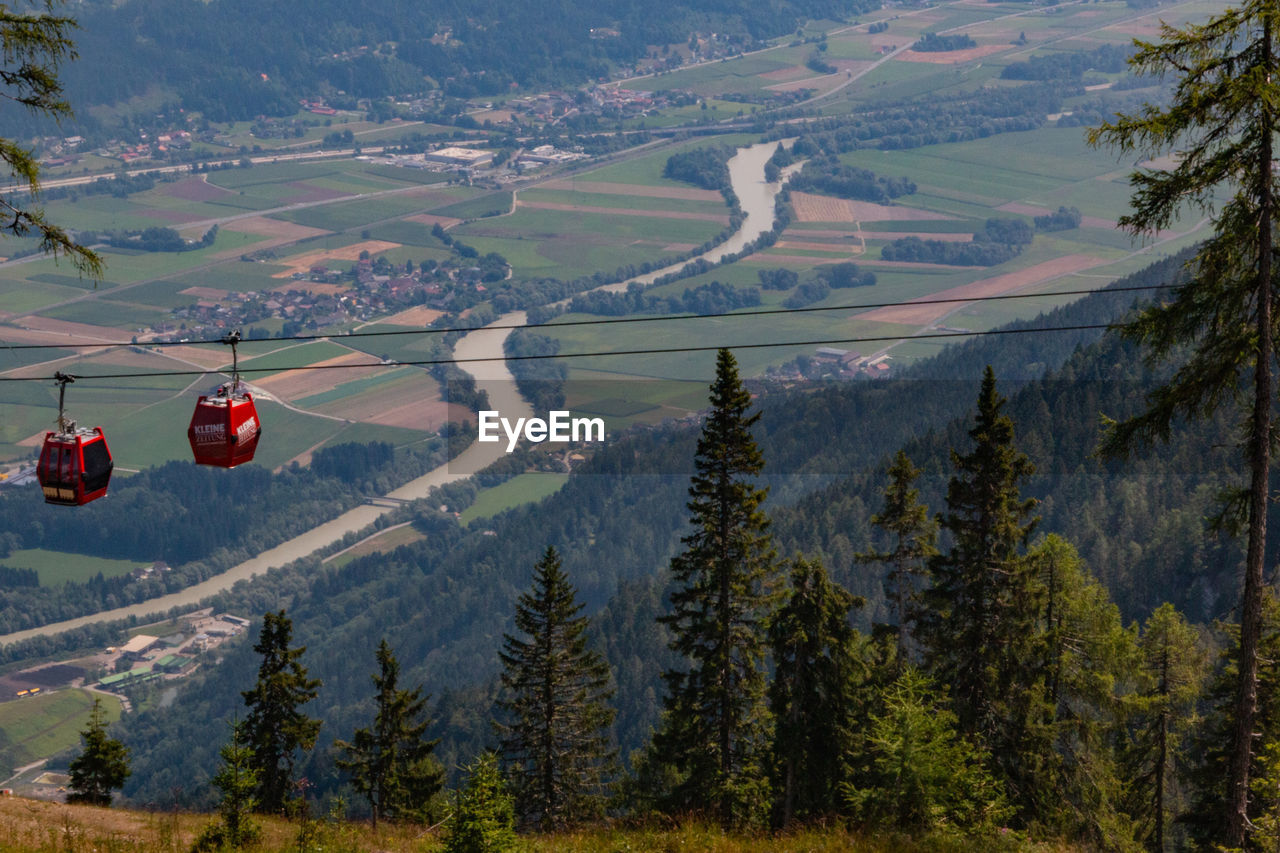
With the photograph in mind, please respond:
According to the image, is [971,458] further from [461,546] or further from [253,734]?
[461,546]

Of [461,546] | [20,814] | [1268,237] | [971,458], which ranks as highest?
[1268,237]

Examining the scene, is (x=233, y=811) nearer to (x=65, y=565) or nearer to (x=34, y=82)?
(x=34, y=82)

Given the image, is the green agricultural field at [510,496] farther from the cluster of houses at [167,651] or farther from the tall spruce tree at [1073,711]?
the tall spruce tree at [1073,711]

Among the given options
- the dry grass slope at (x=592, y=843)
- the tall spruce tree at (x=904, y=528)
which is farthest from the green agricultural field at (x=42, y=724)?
the dry grass slope at (x=592, y=843)

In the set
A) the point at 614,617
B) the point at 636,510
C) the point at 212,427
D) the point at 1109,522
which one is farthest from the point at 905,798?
the point at 636,510

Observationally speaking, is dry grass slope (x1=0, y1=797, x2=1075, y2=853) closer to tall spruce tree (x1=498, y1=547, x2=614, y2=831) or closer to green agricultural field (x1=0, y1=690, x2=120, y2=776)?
tall spruce tree (x1=498, y1=547, x2=614, y2=831)

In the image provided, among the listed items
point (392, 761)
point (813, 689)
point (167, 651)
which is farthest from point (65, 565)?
point (813, 689)

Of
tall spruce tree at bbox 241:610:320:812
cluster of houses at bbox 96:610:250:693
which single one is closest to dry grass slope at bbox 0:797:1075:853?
tall spruce tree at bbox 241:610:320:812

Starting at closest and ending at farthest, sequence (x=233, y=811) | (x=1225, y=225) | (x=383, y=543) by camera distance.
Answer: (x=1225, y=225) < (x=233, y=811) < (x=383, y=543)
